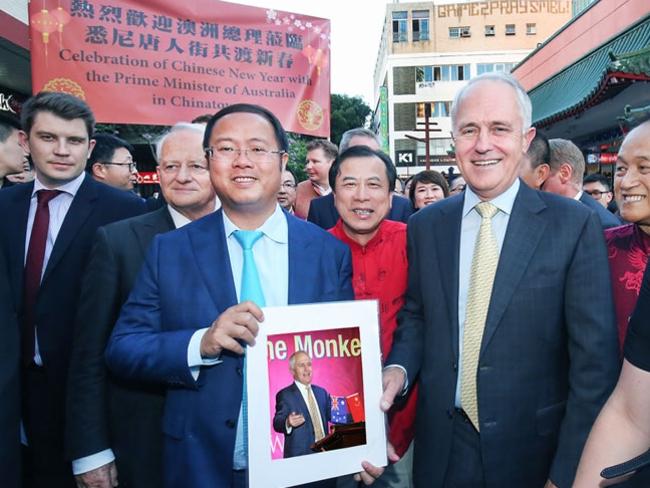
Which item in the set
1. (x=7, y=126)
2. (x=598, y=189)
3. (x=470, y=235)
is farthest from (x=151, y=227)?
(x=598, y=189)

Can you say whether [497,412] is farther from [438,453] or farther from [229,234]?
[229,234]

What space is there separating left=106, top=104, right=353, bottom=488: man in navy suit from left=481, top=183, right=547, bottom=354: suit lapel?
1.73 ft

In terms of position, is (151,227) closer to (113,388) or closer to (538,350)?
(113,388)

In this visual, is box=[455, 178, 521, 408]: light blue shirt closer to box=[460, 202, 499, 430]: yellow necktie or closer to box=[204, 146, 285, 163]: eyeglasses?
box=[460, 202, 499, 430]: yellow necktie

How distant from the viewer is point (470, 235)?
2.10 meters

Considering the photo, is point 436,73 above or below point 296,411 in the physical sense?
above

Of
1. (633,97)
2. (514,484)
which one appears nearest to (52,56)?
(514,484)

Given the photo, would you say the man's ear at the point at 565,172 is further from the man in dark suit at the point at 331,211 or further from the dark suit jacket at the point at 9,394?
the dark suit jacket at the point at 9,394

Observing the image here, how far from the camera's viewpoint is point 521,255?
75.0 inches

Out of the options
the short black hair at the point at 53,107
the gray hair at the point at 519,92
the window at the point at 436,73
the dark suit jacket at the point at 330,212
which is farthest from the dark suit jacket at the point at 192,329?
the window at the point at 436,73

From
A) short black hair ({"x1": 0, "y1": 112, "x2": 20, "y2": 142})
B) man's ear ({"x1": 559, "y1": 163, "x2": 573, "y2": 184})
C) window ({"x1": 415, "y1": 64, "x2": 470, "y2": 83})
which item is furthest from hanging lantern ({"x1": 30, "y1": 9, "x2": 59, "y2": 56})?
window ({"x1": 415, "y1": 64, "x2": 470, "y2": 83})

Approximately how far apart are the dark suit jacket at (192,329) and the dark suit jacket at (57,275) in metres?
0.90

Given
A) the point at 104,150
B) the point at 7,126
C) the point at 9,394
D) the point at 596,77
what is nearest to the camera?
the point at 9,394

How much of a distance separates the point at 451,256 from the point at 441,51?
42013 mm
